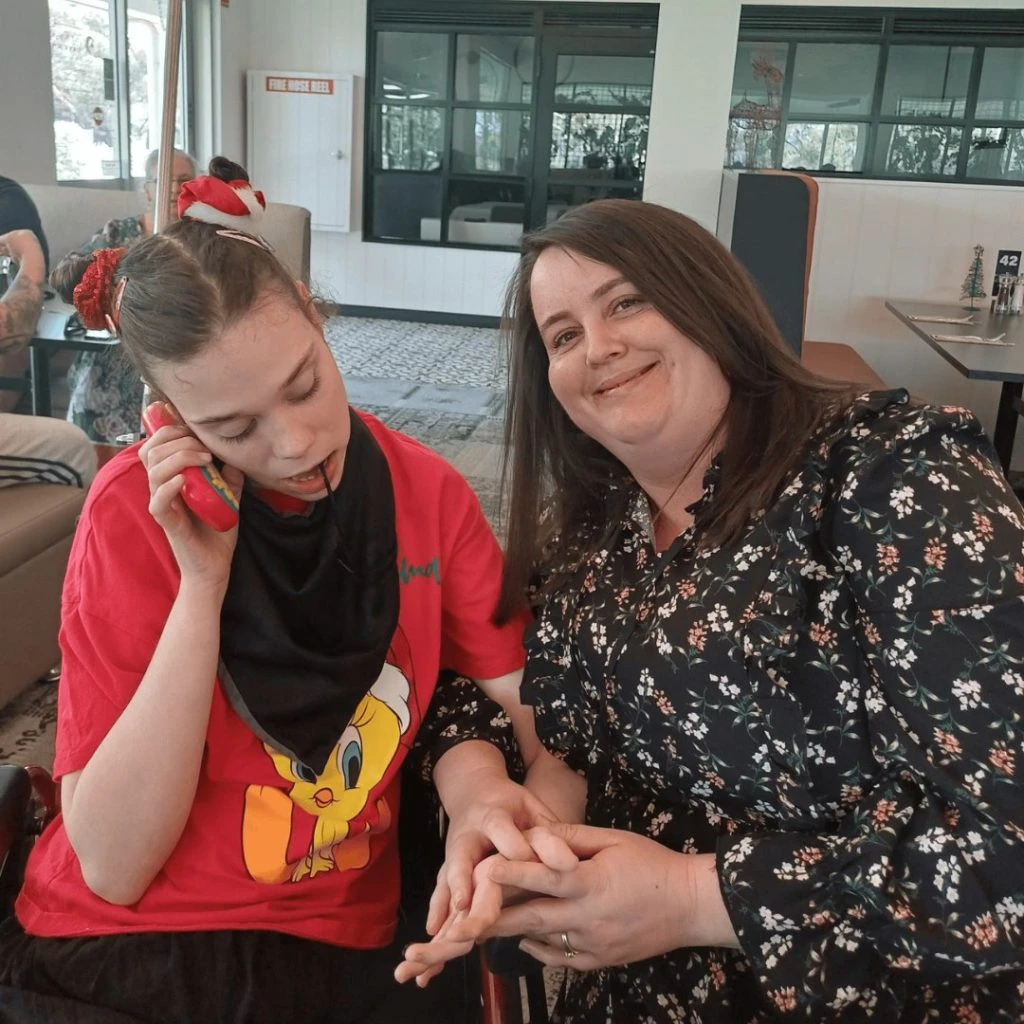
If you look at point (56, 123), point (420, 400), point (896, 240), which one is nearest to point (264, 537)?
point (420, 400)

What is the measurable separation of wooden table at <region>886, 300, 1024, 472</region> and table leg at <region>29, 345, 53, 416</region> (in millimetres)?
2973

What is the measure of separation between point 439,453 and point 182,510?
3141 mm

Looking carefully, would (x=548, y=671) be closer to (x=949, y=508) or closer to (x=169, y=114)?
(x=949, y=508)

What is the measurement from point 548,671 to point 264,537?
334 mm

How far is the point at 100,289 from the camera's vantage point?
3.17ft

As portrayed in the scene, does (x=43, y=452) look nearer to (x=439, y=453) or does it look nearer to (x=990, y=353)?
(x=439, y=453)

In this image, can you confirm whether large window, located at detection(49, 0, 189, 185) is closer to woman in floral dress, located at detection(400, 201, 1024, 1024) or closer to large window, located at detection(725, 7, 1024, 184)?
large window, located at detection(725, 7, 1024, 184)

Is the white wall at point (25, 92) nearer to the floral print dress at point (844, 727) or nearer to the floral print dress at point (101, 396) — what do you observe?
the floral print dress at point (101, 396)

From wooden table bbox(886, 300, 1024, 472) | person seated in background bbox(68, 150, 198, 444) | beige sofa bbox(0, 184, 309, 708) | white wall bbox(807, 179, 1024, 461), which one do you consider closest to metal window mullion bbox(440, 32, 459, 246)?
white wall bbox(807, 179, 1024, 461)

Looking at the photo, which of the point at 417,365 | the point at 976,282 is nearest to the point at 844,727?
the point at 976,282

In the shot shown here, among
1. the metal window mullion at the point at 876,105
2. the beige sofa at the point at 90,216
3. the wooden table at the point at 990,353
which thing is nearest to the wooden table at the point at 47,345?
the beige sofa at the point at 90,216

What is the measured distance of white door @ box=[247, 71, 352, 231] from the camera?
7617 millimetres

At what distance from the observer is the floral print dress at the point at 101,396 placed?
3.24 metres

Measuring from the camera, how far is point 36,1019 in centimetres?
86
